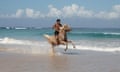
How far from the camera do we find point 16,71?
1082cm

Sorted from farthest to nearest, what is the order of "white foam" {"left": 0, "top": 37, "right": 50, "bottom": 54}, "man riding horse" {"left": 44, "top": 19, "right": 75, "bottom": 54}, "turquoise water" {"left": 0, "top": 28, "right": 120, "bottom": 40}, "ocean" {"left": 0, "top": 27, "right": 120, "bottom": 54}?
"turquoise water" {"left": 0, "top": 28, "right": 120, "bottom": 40} < "ocean" {"left": 0, "top": 27, "right": 120, "bottom": 54} < "white foam" {"left": 0, "top": 37, "right": 50, "bottom": 54} < "man riding horse" {"left": 44, "top": 19, "right": 75, "bottom": 54}

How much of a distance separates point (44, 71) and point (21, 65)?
1.58 m

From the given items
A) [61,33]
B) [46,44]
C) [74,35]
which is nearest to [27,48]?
[46,44]

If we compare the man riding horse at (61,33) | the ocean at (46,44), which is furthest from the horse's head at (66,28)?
the ocean at (46,44)

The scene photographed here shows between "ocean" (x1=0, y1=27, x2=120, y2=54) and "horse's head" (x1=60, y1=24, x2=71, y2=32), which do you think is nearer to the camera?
"horse's head" (x1=60, y1=24, x2=71, y2=32)

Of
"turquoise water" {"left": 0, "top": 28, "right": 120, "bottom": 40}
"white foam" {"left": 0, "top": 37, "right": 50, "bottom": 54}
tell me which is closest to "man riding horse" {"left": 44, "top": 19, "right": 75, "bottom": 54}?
"white foam" {"left": 0, "top": 37, "right": 50, "bottom": 54}

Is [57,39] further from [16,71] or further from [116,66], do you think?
[16,71]

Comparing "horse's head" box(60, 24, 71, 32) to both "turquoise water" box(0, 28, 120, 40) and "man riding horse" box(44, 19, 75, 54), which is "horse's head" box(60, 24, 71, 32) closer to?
"man riding horse" box(44, 19, 75, 54)

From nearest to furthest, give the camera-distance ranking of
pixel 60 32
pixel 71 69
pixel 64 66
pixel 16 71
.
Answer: pixel 16 71, pixel 71 69, pixel 64 66, pixel 60 32

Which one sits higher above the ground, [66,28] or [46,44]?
[66,28]

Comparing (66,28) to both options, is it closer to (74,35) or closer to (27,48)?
(27,48)

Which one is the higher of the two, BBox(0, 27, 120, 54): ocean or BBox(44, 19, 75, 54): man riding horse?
BBox(44, 19, 75, 54): man riding horse

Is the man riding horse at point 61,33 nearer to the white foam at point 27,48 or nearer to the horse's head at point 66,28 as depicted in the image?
the horse's head at point 66,28

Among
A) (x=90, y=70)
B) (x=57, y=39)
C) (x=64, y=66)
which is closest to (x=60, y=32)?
(x=57, y=39)
